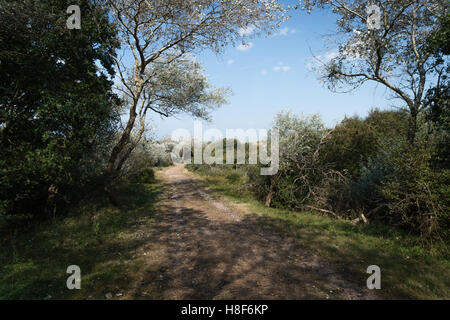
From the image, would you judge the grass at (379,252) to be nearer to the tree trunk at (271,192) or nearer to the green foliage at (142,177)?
the tree trunk at (271,192)

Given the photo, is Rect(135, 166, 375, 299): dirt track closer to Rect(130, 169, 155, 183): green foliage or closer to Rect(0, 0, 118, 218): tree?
Rect(0, 0, 118, 218): tree

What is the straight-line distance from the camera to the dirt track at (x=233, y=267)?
4.21 m

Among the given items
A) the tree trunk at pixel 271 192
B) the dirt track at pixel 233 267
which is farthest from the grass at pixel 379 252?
the tree trunk at pixel 271 192

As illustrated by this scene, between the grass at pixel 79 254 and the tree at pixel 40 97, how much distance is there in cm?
142

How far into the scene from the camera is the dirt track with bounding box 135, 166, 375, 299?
421cm

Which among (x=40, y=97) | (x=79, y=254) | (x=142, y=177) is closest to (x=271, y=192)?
(x=79, y=254)

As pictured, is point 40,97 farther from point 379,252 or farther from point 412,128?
point 412,128

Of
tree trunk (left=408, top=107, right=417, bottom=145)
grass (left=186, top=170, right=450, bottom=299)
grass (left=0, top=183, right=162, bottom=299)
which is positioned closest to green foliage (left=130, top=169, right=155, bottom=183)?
grass (left=0, top=183, right=162, bottom=299)

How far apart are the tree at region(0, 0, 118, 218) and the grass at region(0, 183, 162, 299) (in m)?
1.42

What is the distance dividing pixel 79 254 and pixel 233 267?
422cm

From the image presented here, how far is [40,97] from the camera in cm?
790
